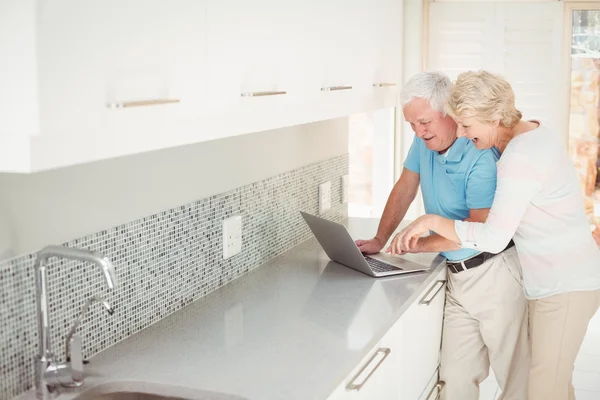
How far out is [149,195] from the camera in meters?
2.12

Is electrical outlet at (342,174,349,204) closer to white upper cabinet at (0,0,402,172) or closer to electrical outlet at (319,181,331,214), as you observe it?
electrical outlet at (319,181,331,214)

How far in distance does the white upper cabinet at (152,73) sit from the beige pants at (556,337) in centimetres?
98

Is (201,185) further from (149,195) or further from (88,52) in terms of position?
(88,52)

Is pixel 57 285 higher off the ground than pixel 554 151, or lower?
lower

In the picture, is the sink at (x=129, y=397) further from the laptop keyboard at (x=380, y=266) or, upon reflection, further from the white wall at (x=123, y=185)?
the laptop keyboard at (x=380, y=266)

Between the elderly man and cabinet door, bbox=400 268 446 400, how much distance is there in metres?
0.07

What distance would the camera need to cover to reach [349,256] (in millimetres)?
2678

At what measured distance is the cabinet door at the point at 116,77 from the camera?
119 cm

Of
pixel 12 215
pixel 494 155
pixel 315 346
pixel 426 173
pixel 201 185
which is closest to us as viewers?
pixel 12 215

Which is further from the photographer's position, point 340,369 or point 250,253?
point 250,253

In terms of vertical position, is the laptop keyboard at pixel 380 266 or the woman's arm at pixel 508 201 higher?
the woman's arm at pixel 508 201

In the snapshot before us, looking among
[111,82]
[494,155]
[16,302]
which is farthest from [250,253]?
[111,82]

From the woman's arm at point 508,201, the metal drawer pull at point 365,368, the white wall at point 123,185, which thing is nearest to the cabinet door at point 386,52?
the white wall at point 123,185

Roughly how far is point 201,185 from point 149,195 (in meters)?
0.29
